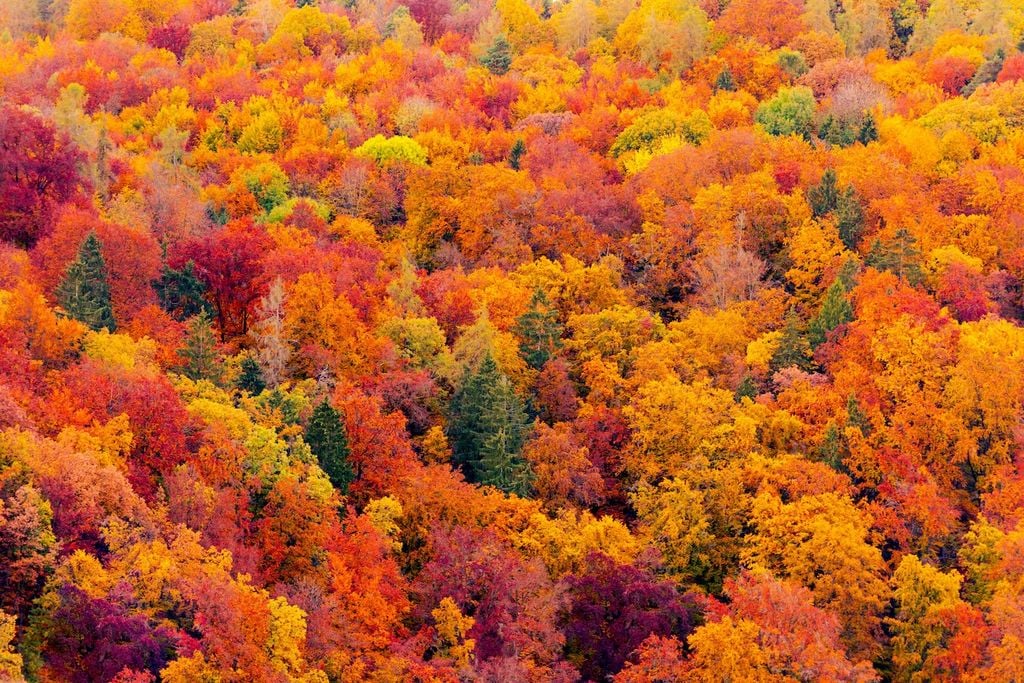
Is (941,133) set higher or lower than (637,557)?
higher

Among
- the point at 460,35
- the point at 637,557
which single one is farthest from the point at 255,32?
the point at 637,557

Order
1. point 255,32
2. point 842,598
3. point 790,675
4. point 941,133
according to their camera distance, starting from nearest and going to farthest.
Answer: point 790,675 → point 842,598 → point 941,133 → point 255,32

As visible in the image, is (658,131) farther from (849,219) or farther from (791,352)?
(791,352)

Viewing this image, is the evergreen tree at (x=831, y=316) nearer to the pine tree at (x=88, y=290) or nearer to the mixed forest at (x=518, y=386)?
the mixed forest at (x=518, y=386)

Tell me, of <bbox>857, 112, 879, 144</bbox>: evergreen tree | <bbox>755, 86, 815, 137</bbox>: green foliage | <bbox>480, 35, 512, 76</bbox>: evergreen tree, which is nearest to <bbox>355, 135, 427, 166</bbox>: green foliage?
<bbox>755, 86, 815, 137</bbox>: green foliage

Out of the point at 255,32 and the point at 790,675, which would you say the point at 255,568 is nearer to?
the point at 790,675

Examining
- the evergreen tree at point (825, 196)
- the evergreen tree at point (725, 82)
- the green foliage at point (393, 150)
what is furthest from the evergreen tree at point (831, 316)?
the evergreen tree at point (725, 82)

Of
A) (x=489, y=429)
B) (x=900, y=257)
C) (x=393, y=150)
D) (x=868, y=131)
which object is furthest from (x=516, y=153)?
(x=489, y=429)

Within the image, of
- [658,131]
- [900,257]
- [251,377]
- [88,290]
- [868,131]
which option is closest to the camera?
[251,377]
